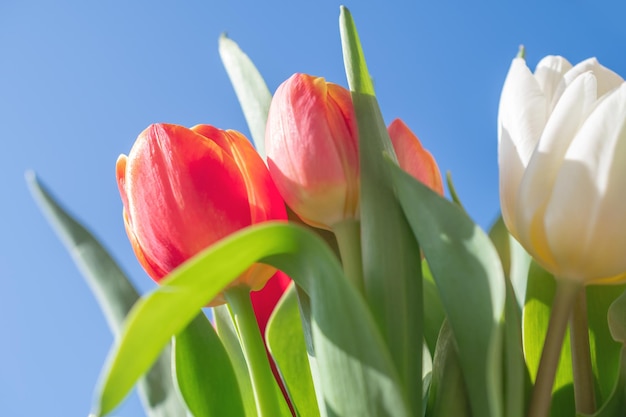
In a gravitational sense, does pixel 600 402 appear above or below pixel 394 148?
below

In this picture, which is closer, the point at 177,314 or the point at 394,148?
the point at 177,314

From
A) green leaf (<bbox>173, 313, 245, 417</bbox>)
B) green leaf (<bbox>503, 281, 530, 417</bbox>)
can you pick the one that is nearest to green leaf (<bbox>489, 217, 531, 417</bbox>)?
green leaf (<bbox>503, 281, 530, 417</bbox>)

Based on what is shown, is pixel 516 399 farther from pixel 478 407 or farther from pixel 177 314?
pixel 177 314

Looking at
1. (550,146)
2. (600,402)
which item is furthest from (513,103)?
(600,402)

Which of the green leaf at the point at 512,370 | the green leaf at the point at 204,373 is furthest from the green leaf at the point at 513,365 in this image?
the green leaf at the point at 204,373

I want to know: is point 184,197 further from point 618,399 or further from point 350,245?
point 618,399

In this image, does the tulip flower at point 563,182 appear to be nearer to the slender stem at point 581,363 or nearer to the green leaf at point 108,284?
the slender stem at point 581,363

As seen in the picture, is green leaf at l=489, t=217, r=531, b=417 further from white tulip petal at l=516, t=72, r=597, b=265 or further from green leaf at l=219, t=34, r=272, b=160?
green leaf at l=219, t=34, r=272, b=160
